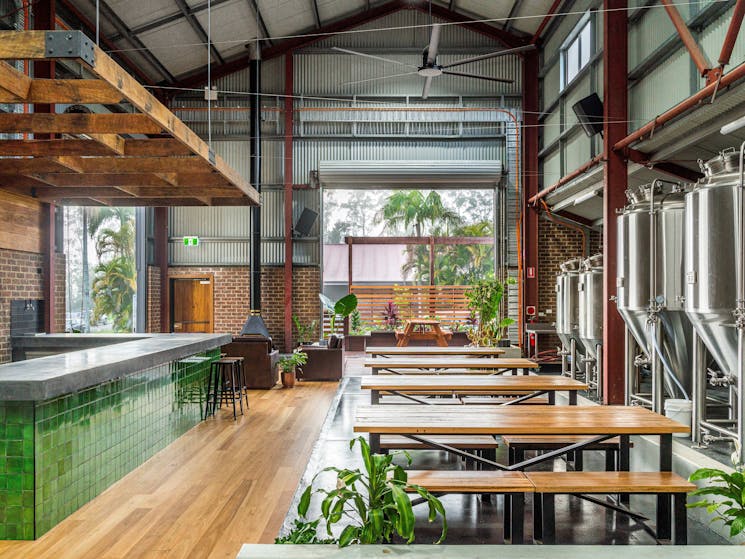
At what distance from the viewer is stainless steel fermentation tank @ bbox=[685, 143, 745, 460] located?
4000 mm

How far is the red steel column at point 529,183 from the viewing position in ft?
41.4

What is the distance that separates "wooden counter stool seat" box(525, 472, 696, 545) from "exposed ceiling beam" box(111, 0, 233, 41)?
976 cm

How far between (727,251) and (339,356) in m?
6.89

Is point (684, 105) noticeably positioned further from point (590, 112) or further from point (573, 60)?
point (573, 60)

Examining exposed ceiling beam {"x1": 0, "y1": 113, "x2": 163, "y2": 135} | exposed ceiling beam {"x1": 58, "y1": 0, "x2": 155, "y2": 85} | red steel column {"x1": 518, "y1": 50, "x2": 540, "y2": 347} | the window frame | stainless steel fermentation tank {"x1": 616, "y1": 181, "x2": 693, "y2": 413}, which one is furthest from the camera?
red steel column {"x1": 518, "y1": 50, "x2": 540, "y2": 347}

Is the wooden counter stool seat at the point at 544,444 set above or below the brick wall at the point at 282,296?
below

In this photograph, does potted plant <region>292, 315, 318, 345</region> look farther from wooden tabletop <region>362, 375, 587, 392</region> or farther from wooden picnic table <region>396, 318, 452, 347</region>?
wooden tabletop <region>362, 375, 587, 392</region>

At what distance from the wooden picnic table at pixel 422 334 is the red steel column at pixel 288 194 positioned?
232 centimetres

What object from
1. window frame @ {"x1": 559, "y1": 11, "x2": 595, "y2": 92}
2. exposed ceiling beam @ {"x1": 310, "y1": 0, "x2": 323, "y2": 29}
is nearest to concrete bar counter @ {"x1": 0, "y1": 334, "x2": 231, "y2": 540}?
window frame @ {"x1": 559, "y1": 11, "x2": 595, "y2": 92}

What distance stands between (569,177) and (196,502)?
7.77 meters

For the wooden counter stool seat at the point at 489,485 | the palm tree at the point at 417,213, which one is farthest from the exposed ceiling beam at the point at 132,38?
the wooden counter stool seat at the point at 489,485

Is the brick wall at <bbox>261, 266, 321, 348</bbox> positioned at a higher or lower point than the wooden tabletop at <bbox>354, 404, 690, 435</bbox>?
higher

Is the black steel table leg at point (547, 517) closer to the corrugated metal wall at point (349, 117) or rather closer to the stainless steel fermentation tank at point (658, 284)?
the stainless steel fermentation tank at point (658, 284)

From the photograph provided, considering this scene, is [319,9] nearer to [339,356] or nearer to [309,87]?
[309,87]
